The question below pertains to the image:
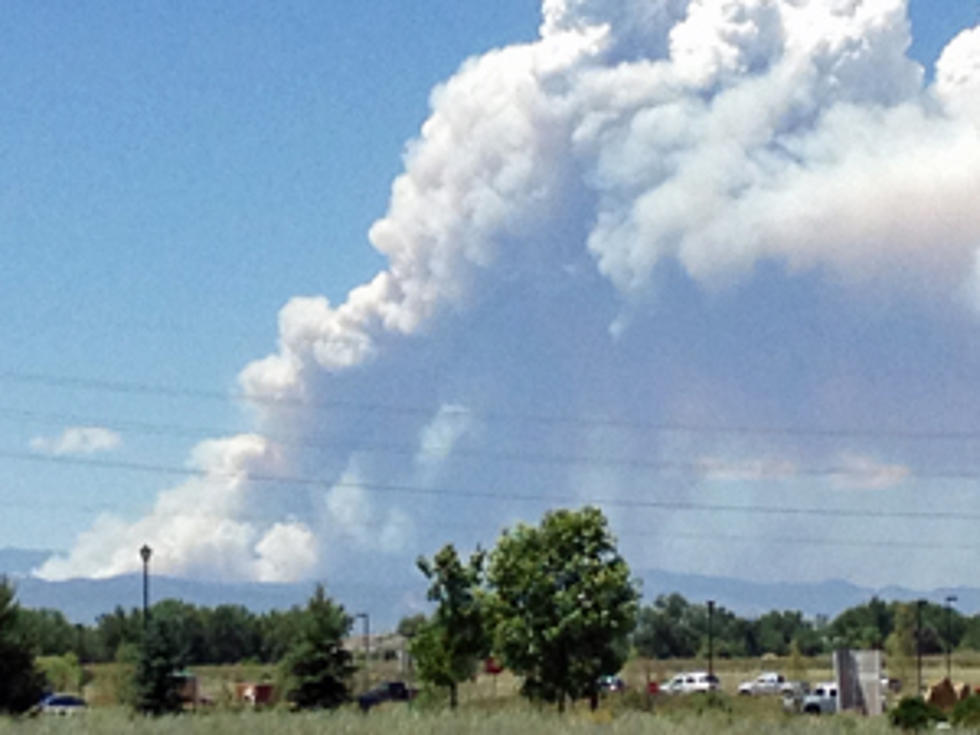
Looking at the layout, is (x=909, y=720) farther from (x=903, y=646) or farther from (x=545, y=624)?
(x=903, y=646)

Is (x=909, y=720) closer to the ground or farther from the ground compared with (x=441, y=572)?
closer to the ground

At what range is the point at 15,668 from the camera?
60969mm

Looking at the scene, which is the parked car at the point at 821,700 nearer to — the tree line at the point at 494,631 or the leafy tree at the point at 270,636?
the tree line at the point at 494,631

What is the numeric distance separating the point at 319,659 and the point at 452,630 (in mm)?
6613

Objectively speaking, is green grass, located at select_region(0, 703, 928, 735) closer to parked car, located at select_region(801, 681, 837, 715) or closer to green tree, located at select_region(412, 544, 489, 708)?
green tree, located at select_region(412, 544, 489, 708)

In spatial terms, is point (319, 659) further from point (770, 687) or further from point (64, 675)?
point (64, 675)

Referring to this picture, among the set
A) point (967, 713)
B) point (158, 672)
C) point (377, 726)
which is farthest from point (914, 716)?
point (158, 672)

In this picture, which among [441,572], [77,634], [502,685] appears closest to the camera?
[441,572]

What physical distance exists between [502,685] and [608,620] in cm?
5363

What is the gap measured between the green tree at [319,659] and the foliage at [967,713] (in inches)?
1049

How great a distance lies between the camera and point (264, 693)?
98.1 m

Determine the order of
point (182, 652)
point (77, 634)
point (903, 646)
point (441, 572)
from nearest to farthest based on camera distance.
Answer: point (441, 572) → point (182, 652) → point (903, 646) → point (77, 634)

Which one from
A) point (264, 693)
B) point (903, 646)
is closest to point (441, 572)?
point (264, 693)

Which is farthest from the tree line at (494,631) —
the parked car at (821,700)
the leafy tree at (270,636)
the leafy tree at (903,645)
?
the leafy tree at (270,636)
